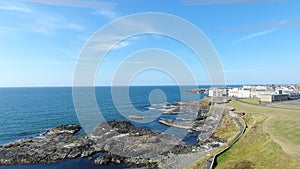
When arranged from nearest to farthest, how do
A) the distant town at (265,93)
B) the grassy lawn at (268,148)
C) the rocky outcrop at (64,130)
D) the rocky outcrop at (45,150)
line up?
the grassy lawn at (268,148) < the rocky outcrop at (45,150) < the rocky outcrop at (64,130) < the distant town at (265,93)

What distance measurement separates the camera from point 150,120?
60.4 metres

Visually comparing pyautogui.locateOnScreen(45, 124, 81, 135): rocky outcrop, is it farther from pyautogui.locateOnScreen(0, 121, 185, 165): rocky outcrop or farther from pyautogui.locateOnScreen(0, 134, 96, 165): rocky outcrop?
pyautogui.locateOnScreen(0, 134, 96, 165): rocky outcrop

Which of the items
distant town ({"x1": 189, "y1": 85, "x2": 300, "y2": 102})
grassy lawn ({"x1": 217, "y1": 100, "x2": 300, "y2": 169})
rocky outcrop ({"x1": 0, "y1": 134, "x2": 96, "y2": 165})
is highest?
distant town ({"x1": 189, "y1": 85, "x2": 300, "y2": 102})

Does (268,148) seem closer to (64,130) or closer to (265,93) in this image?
(64,130)

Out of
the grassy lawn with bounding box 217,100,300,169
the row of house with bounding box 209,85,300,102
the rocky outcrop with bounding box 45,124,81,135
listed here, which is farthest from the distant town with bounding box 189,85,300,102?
the rocky outcrop with bounding box 45,124,81,135

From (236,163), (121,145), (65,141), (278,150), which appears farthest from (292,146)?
(65,141)

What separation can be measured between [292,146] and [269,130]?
Result: 791cm

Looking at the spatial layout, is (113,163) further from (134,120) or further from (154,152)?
(134,120)

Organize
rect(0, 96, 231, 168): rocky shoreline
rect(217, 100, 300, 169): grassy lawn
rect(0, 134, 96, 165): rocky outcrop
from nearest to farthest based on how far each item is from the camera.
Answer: rect(217, 100, 300, 169): grassy lawn, rect(0, 96, 231, 168): rocky shoreline, rect(0, 134, 96, 165): rocky outcrop

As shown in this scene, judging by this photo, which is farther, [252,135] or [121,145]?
[121,145]

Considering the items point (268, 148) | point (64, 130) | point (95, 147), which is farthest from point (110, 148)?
point (268, 148)

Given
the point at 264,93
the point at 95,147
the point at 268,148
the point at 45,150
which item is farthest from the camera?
the point at 264,93

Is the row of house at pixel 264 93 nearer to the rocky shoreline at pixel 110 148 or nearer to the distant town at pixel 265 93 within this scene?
the distant town at pixel 265 93

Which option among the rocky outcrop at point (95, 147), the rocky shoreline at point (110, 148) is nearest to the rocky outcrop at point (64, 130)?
the rocky shoreline at point (110, 148)
